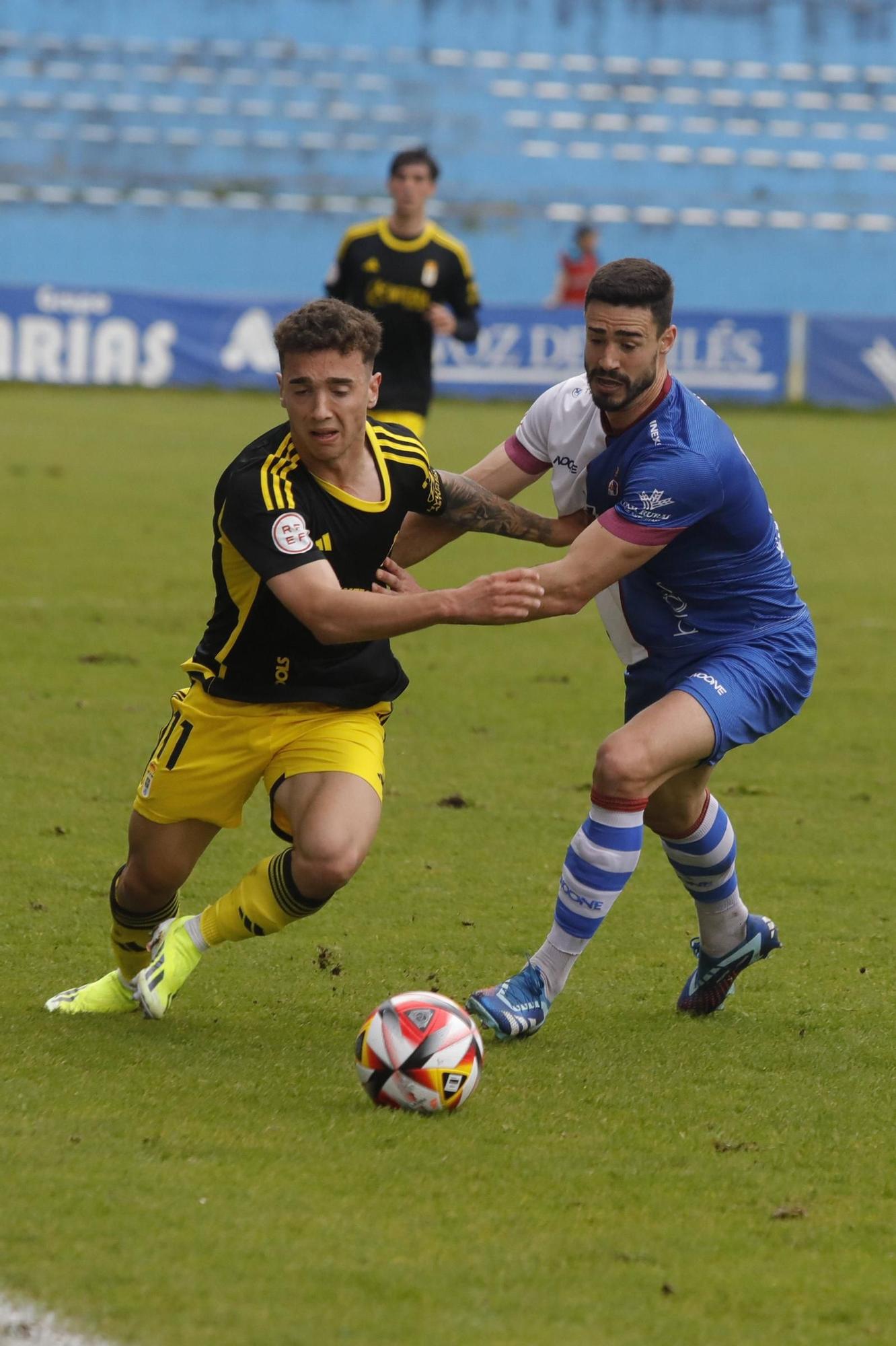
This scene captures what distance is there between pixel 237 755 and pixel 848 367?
21.5 m

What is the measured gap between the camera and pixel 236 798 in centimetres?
461

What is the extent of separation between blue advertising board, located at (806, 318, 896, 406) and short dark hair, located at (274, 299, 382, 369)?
2106cm

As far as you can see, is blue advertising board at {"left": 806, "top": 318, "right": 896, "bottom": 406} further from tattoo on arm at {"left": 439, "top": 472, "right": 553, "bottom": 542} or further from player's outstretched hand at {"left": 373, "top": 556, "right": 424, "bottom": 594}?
player's outstretched hand at {"left": 373, "top": 556, "right": 424, "bottom": 594}

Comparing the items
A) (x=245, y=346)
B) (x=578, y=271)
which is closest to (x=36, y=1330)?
(x=245, y=346)

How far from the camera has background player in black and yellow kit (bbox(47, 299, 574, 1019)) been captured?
4305mm

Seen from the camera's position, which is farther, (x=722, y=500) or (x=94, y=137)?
(x=94, y=137)

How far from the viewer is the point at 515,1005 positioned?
4.59 m

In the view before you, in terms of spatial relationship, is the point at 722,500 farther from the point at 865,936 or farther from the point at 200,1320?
the point at 200,1320

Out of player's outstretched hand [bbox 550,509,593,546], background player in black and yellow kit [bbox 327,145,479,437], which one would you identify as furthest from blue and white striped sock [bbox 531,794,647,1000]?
background player in black and yellow kit [bbox 327,145,479,437]

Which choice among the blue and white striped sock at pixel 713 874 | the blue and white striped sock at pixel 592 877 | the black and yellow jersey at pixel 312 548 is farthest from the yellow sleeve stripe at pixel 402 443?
the blue and white striped sock at pixel 713 874

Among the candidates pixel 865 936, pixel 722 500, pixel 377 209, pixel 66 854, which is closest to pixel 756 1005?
pixel 865 936

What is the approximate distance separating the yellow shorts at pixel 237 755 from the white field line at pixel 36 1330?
1.78 metres

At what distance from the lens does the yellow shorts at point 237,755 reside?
4.55m

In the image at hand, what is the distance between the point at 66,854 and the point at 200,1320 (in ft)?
10.7
